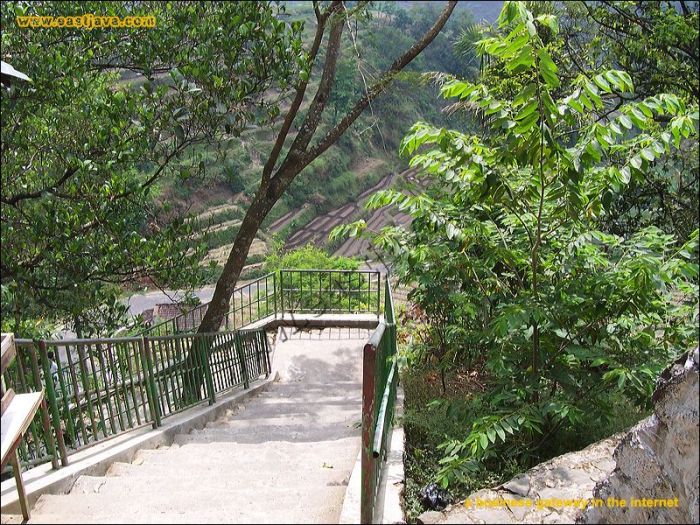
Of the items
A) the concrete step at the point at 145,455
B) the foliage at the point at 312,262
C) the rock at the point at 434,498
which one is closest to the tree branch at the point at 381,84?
the concrete step at the point at 145,455

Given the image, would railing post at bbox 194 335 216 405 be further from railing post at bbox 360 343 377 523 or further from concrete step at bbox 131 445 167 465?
railing post at bbox 360 343 377 523

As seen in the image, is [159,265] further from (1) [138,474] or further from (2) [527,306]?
(2) [527,306]

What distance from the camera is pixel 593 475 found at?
12.7ft

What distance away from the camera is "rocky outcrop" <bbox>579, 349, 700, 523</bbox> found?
2.99 metres

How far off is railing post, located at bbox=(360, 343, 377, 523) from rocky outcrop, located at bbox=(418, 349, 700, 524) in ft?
1.74

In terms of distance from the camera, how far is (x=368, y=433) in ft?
10.0

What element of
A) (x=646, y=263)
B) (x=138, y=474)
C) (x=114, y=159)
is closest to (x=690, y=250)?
(x=646, y=263)

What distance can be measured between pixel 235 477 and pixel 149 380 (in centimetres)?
169

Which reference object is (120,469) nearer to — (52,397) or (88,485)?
(88,485)

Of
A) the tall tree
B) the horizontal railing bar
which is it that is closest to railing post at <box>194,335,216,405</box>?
the tall tree

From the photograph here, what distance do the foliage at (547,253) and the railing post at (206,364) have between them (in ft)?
9.24

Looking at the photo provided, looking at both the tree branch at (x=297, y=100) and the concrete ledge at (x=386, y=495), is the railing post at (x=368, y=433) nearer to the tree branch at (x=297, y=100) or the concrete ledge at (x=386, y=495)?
the concrete ledge at (x=386, y=495)

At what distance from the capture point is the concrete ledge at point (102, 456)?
3662 millimetres

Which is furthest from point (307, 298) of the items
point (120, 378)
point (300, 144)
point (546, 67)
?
point (546, 67)
